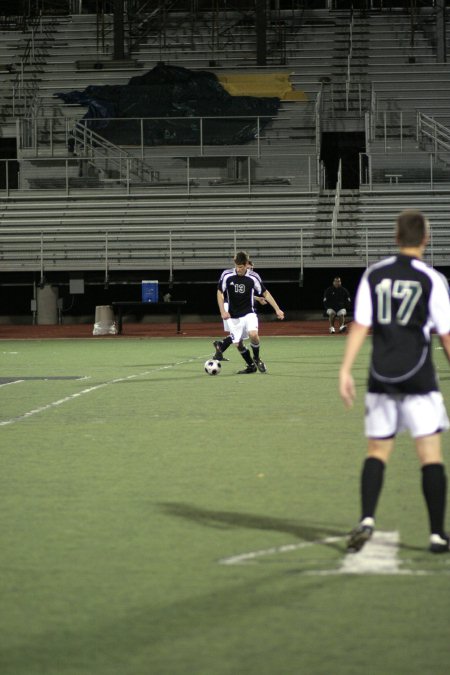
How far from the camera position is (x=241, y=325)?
20.7m

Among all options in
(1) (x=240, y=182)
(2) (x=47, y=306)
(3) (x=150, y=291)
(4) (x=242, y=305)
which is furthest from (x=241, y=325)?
(1) (x=240, y=182)

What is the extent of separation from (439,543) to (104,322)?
2824 centimetres

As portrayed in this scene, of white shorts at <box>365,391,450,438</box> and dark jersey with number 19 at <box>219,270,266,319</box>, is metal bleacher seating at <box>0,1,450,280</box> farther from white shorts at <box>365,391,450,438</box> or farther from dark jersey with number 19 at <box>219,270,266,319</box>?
white shorts at <box>365,391,450,438</box>

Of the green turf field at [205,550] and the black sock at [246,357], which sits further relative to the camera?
the black sock at [246,357]

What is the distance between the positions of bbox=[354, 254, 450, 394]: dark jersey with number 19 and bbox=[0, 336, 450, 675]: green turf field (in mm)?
979

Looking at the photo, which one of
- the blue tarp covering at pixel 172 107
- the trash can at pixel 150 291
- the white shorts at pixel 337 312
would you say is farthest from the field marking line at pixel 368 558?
the blue tarp covering at pixel 172 107

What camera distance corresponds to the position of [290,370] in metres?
21.5

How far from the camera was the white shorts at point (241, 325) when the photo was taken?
67.7 ft

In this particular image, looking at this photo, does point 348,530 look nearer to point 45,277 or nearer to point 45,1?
point 45,277

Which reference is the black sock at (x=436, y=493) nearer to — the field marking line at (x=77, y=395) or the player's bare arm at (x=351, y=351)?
the player's bare arm at (x=351, y=351)

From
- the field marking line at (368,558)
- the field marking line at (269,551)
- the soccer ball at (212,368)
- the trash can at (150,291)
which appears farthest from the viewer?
the trash can at (150,291)

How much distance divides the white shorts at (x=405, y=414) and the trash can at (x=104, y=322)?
2796cm

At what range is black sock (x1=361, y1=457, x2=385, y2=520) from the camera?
7039mm

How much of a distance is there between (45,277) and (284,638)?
33.0 metres
